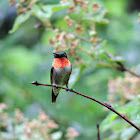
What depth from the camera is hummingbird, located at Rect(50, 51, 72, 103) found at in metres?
2.38

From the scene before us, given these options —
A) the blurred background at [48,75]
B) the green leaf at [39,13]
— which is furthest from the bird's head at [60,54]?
the blurred background at [48,75]

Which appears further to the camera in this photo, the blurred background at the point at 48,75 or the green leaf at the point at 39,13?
the blurred background at the point at 48,75

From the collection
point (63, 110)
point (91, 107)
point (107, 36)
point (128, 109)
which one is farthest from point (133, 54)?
point (128, 109)

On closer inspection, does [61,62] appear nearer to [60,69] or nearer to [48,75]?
[60,69]

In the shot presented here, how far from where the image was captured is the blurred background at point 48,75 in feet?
13.6

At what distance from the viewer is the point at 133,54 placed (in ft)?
17.1

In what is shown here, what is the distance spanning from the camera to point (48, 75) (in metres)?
4.78

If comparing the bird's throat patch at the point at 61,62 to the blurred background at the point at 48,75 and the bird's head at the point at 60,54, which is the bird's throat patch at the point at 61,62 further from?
the blurred background at the point at 48,75

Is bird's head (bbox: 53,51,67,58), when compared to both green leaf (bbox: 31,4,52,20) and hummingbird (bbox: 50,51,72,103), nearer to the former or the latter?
hummingbird (bbox: 50,51,72,103)

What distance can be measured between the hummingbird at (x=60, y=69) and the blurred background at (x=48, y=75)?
41.6 inches

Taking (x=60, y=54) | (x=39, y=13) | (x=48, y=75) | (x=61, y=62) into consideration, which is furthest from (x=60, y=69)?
(x=48, y=75)

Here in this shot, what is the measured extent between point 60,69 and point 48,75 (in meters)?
2.27

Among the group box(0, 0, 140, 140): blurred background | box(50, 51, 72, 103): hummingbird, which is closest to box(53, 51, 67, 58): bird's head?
box(50, 51, 72, 103): hummingbird

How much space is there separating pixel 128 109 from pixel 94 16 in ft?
3.10
